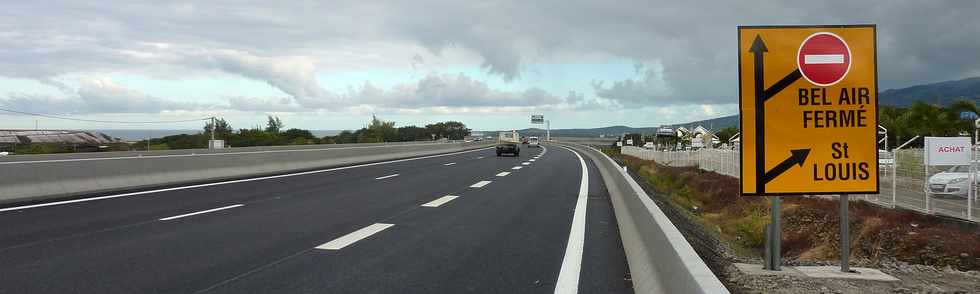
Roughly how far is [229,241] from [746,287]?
19.1ft

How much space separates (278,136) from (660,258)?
332 ft

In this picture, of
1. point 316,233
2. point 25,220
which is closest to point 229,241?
point 316,233

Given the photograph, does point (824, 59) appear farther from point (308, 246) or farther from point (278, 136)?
point (278, 136)

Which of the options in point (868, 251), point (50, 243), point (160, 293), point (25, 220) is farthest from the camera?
point (868, 251)

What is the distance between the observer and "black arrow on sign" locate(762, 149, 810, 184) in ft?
19.7

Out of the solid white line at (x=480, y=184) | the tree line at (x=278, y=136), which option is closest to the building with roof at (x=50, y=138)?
the tree line at (x=278, y=136)

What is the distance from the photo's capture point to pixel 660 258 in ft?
18.6

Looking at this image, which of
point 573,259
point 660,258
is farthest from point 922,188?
point 660,258

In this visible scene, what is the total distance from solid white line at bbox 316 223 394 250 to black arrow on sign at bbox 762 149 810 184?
15.4ft

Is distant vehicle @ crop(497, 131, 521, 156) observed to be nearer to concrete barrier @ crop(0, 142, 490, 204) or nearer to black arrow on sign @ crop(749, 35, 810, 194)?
concrete barrier @ crop(0, 142, 490, 204)

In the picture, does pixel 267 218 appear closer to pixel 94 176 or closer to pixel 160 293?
pixel 160 293

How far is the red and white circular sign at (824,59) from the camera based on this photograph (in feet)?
19.3

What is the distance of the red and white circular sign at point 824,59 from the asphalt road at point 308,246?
248 cm

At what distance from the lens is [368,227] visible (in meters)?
9.79
